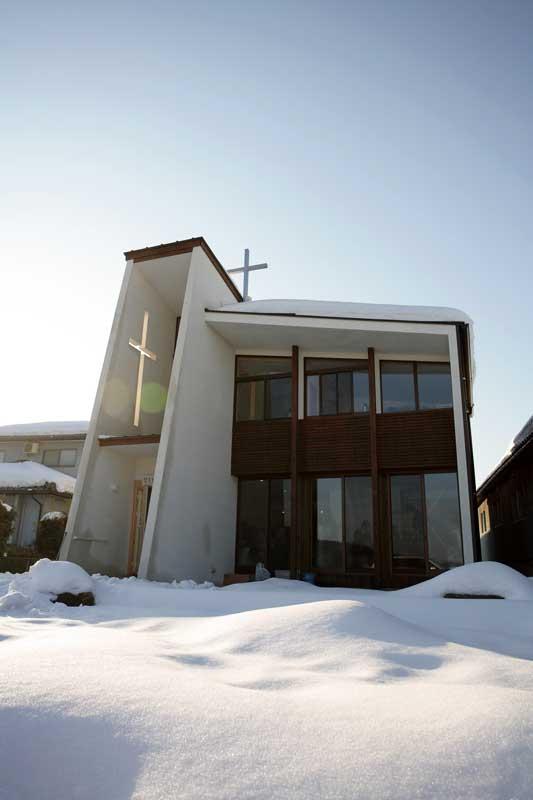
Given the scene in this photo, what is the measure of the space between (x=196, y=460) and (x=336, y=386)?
4253 mm

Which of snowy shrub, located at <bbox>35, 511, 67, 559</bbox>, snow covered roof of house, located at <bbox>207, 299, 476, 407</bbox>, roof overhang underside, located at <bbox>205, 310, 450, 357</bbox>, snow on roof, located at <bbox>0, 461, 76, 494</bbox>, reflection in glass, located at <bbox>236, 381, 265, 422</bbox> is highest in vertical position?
snow covered roof of house, located at <bbox>207, 299, 476, 407</bbox>

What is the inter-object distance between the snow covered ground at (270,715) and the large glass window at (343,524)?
355 inches

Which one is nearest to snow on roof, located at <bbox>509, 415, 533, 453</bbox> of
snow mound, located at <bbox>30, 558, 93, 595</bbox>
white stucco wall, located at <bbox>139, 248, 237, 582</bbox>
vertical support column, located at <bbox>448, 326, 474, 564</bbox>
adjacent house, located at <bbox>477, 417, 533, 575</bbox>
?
adjacent house, located at <bbox>477, 417, 533, 575</bbox>

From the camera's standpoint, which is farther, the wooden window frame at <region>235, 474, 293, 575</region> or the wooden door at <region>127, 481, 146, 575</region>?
the wooden window frame at <region>235, 474, 293, 575</region>

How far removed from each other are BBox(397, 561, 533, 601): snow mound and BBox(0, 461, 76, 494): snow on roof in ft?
55.7

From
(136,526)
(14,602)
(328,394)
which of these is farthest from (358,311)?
(14,602)

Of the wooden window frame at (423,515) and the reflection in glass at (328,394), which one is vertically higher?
the reflection in glass at (328,394)

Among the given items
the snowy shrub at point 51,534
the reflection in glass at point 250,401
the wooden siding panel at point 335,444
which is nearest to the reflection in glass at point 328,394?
the wooden siding panel at point 335,444

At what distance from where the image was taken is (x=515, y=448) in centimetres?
1469

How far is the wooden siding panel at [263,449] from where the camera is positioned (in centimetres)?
1430

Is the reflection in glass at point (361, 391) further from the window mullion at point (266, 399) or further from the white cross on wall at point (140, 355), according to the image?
the white cross on wall at point (140, 355)

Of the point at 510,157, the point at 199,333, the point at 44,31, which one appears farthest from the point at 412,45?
the point at 199,333

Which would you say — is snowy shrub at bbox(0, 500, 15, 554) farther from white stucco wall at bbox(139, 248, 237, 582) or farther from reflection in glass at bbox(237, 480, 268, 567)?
reflection in glass at bbox(237, 480, 268, 567)

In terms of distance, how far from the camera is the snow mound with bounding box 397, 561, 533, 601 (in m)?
7.96
